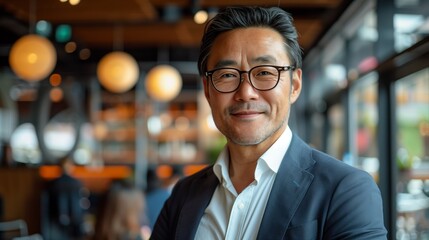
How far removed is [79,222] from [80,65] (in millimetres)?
2780

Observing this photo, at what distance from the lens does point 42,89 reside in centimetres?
1134

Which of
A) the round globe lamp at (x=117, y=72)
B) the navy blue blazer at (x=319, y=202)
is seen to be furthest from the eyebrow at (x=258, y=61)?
the round globe lamp at (x=117, y=72)

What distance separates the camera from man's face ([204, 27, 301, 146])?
4.55ft

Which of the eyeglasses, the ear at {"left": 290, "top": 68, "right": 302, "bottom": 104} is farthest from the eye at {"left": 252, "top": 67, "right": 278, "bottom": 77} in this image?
the ear at {"left": 290, "top": 68, "right": 302, "bottom": 104}

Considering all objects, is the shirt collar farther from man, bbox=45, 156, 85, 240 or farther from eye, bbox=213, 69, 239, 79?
man, bbox=45, 156, 85, 240

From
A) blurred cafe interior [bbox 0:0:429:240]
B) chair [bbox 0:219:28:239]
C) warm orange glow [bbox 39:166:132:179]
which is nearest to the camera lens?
blurred cafe interior [bbox 0:0:429:240]

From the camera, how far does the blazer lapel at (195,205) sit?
58.7 inches

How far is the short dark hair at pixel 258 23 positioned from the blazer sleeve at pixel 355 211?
0.36 metres

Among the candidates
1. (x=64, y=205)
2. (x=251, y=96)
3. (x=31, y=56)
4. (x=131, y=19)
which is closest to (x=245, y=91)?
(x=251, y=96)

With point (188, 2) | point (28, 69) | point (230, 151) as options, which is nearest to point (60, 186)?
point (28, 69)

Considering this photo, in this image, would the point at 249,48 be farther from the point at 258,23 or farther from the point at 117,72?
the point at 117,72

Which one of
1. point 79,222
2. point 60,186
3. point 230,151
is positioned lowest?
point 79,222

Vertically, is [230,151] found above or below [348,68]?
below

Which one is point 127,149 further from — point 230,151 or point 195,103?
point 230,151
